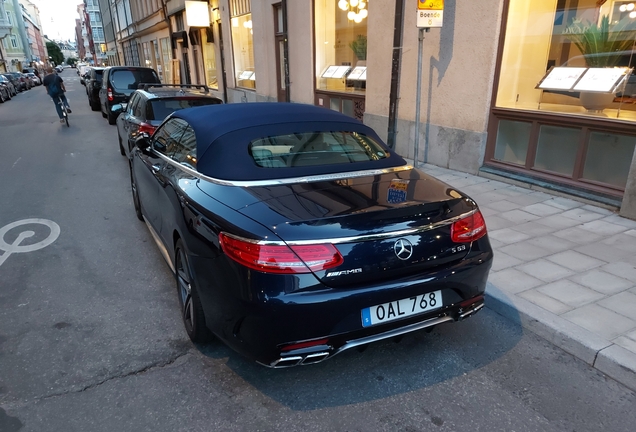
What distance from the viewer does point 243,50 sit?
1644 centimetres

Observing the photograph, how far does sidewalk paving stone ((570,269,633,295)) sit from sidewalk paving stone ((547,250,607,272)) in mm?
105

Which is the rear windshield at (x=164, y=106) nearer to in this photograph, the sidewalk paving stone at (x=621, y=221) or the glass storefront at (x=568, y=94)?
the glass storefront at (x=568, y=94)

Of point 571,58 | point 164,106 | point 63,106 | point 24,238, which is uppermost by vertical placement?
point 571,58

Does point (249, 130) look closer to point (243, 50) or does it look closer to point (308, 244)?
point (308, 244)

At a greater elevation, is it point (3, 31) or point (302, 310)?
point (3, 31)

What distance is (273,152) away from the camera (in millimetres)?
3227

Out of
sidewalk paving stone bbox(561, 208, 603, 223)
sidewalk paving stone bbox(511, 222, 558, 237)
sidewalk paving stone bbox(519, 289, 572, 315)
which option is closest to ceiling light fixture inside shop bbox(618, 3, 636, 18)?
sidewalk paving stone bbox(561, 208, 603, 223)

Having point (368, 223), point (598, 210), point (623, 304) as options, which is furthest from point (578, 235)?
point (368, 223)

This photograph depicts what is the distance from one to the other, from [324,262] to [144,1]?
33.6 m

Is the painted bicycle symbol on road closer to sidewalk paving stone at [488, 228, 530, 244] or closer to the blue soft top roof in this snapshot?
the blue soft top roof

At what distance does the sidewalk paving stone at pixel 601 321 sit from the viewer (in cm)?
304

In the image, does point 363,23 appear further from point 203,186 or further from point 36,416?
point 36,416

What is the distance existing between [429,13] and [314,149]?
156 inches

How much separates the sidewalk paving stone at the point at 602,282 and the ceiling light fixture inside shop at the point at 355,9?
729 cm
